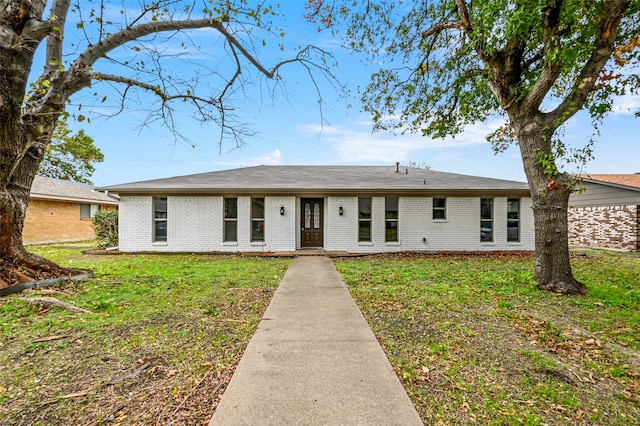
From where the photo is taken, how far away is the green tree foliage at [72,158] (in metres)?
23.4

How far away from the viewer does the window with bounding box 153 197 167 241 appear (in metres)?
11.6

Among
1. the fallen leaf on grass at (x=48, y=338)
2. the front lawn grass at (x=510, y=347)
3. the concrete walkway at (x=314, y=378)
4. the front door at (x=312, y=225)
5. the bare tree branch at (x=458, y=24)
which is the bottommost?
the front lawn grass at (x=510, y=347)

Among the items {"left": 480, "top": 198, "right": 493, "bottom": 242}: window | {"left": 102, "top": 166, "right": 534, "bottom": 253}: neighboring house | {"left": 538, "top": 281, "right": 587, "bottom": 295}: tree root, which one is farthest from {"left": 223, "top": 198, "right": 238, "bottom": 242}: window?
{"left": 480, "top": 198, "right": 493, "bottom": 242}: window

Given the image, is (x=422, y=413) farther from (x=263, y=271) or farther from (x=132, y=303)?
(x=263, y=271)

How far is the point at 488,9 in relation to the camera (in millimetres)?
5316

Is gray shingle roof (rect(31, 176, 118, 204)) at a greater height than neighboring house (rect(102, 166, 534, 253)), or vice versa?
gray shingle roof (rect(31, 176, 118, 204))

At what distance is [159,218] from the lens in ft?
38.3

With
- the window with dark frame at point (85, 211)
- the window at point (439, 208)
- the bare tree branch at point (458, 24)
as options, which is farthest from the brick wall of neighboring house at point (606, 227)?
the window with dark frame at point (85, 211)

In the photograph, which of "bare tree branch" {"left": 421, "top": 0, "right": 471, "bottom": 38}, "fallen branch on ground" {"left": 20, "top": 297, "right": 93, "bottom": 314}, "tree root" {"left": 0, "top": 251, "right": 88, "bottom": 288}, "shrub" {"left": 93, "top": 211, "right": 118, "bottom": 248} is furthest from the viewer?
"shrub" {"left": 93, "top": 211, "right": 118, "bottom": 248}

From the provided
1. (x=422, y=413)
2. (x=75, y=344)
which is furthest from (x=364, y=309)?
(x=75, y=344)

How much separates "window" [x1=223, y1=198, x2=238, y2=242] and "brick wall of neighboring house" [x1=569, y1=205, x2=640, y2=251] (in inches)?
715

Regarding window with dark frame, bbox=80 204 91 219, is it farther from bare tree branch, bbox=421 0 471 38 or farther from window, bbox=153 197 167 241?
bare tree branch, bbox=421 0 471 38

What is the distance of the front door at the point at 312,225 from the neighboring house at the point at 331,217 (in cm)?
4

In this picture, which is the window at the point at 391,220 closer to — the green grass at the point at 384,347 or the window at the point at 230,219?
the green grass at the point at 384,347
